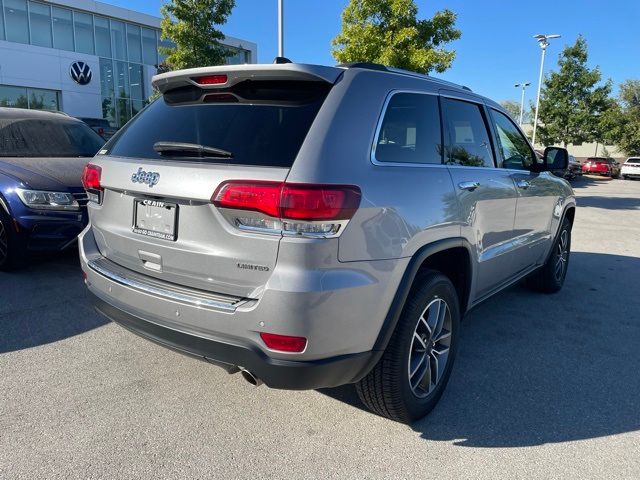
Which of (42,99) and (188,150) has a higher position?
(42,99)

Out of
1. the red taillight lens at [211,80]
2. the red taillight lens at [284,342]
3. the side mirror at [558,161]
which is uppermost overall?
the red taillight lens at [211,80]

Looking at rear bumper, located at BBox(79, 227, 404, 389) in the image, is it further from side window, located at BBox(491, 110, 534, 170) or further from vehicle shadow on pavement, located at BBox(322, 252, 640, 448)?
side window, located at BBox(491, 110, 534, 170)

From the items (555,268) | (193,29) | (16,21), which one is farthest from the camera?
(16,21)

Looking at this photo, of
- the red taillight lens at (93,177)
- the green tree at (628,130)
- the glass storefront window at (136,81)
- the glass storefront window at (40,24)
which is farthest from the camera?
the green tree at (628,130)

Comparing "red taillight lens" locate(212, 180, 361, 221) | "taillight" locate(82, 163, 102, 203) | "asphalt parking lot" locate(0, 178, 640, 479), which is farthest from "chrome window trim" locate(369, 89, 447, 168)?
"taillight" locate(82, 163, 102, 203)

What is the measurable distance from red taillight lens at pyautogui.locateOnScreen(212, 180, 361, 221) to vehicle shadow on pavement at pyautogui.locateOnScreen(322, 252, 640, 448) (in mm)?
1420

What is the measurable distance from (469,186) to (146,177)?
194 centimetres

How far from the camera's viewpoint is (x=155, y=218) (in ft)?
8.17

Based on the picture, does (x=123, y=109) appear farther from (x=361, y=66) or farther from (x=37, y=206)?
(x=361, y=66)

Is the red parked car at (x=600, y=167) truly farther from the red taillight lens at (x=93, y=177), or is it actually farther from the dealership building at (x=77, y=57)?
the red taillight lens at (x=93, y=177)

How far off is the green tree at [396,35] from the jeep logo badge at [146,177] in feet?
36.4

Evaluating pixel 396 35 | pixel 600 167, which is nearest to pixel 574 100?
pixel 600 167

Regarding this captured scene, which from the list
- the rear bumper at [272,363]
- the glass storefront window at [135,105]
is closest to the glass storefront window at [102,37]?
the glass storefront window at [135,105]

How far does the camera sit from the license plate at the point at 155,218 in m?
2.40
